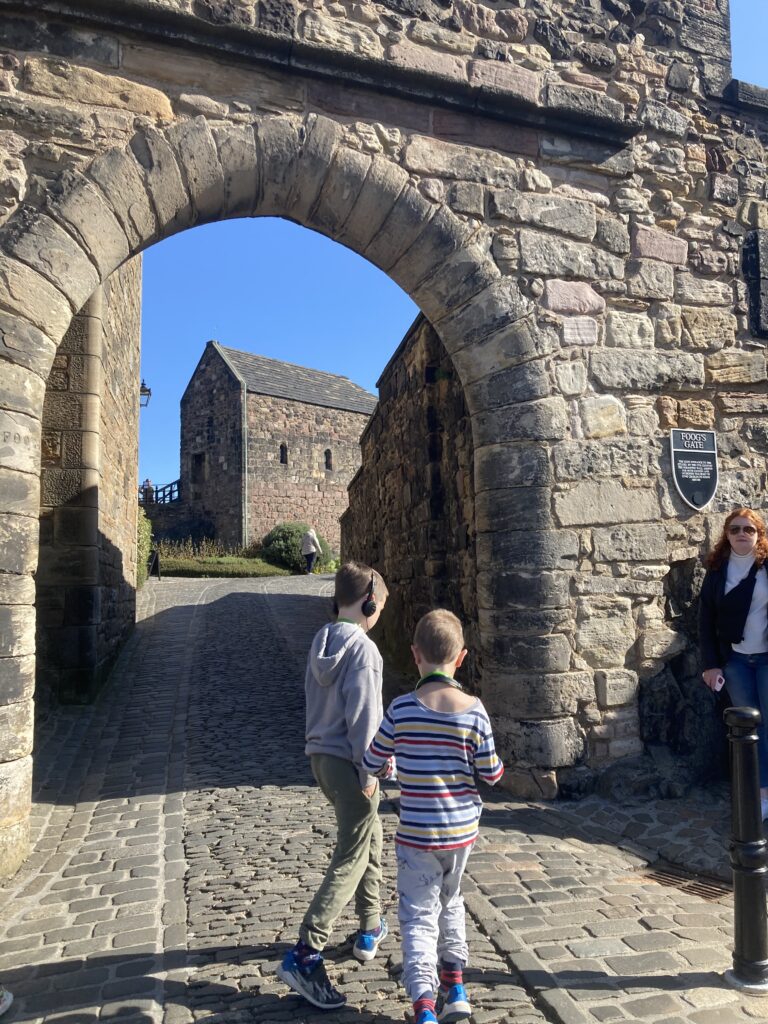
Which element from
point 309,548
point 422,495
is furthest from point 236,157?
point 309,548

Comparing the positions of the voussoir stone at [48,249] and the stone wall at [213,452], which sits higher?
the stone wall at [213,452]

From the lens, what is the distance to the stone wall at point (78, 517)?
692cm

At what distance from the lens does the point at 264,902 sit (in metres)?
3.15

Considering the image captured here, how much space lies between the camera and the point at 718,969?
2.69 m

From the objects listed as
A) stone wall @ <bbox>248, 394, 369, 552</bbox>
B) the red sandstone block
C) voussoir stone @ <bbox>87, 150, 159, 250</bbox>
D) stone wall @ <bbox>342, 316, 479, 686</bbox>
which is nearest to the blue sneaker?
stone wall @ <bbox>342, 316, 479, 686</bbox>

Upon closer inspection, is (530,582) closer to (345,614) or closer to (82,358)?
(345,614)

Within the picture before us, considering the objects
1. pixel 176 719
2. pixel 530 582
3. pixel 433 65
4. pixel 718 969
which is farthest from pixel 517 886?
pixel 433 65

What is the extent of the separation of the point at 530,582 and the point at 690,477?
142 centimetres

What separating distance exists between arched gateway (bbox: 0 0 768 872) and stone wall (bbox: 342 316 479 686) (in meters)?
0.53

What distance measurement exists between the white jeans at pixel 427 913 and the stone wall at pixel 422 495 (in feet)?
9.65

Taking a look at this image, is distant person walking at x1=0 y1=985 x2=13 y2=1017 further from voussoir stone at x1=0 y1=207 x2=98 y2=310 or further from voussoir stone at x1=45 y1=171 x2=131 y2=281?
voussoir stone at x1=45 y1=171 x2=131 y2=281

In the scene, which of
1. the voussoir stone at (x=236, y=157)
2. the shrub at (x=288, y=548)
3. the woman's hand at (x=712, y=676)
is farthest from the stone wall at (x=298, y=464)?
the woman's hand at (x=712, y=676)

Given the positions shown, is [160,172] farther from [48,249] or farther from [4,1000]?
[4,1000]

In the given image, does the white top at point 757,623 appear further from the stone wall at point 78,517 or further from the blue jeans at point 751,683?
the stone wall at point 78,517
